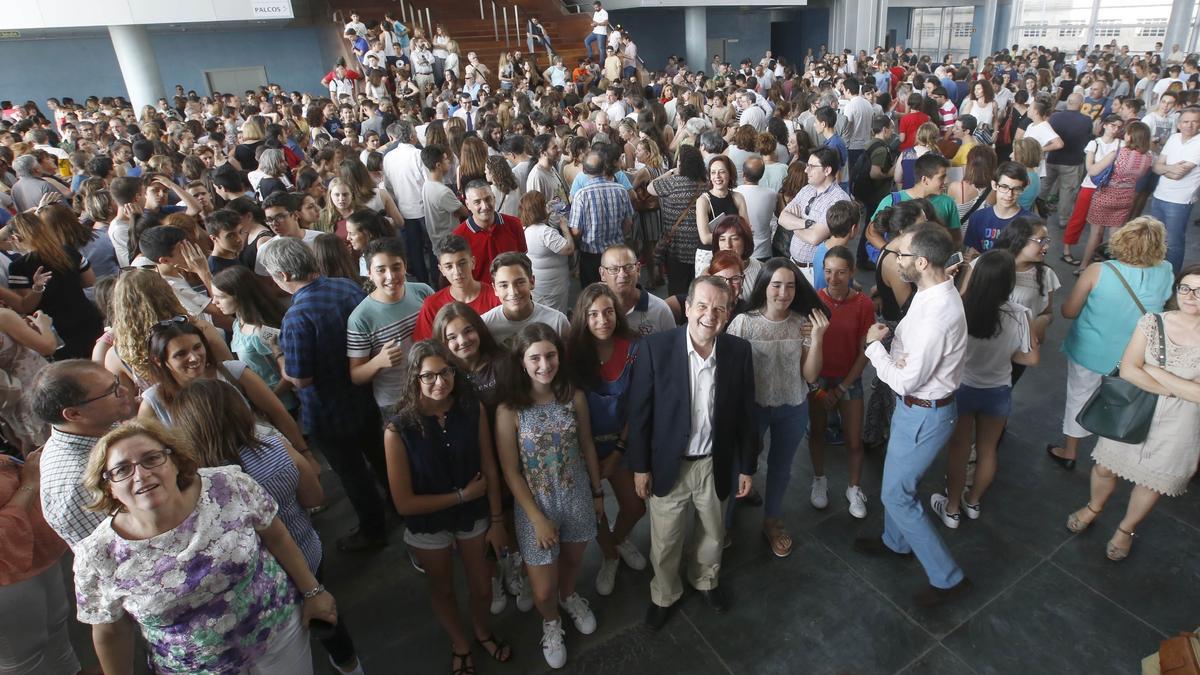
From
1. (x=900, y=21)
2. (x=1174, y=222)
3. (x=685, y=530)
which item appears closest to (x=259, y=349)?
(x=685, y=530)

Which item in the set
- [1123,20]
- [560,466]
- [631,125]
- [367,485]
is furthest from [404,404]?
[1123,20]

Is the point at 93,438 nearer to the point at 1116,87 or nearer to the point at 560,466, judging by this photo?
the point at 560,466

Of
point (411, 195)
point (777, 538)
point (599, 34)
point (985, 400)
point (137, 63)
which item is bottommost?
point (777, 538)

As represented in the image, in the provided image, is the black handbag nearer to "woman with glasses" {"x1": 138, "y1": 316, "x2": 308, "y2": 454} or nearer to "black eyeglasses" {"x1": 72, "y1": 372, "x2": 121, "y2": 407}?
"woman with glasses" {"x1": 138, "y1": 316, "x2": 308, "y2": 454}

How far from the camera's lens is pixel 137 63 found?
1341 cm

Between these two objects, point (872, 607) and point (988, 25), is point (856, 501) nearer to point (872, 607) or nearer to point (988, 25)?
point (872, 607)

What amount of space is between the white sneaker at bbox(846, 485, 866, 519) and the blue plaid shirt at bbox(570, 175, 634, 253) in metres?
2.44

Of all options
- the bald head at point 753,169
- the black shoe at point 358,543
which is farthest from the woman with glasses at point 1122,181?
the black shoe at point 358,543

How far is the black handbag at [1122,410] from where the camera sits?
9.22ft

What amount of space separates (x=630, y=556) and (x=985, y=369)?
1977mm

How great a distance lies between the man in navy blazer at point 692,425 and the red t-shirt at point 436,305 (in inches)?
36.7

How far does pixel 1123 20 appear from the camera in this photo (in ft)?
76.1

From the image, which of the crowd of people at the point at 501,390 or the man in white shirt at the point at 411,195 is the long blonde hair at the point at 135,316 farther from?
the man in white shirt at the point at 411,195

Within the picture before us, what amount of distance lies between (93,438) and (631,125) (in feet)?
18.6
